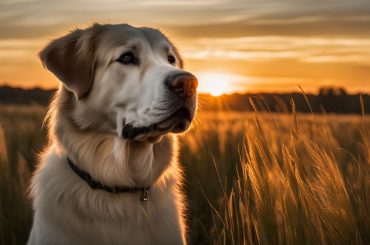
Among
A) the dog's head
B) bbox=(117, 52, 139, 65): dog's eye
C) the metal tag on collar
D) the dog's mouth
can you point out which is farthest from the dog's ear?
the metal tag on collar

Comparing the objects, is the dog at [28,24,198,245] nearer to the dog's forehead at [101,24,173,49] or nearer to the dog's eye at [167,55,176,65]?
the dog's forehead at [101,24,173,49]

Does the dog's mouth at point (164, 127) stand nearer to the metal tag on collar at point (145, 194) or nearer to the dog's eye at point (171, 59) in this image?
the metal tag on collar at point (145, 194)

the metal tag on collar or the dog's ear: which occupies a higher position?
the dog's ear

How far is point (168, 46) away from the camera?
419cm

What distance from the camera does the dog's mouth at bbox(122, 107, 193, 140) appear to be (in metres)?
3.47

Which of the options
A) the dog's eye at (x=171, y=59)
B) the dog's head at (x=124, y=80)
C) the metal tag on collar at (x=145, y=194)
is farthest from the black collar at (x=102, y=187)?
the dog's eye at (x=171, y=59)

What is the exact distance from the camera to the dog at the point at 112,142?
3.54 meters

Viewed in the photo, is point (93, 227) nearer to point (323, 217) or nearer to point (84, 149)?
point (84, 149)

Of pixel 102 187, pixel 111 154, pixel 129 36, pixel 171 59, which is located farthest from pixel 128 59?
pixel 102 187

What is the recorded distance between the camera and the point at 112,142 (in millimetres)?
3902

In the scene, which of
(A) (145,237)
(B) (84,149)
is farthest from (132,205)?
(B) (84,149)

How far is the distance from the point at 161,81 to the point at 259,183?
2.90ft

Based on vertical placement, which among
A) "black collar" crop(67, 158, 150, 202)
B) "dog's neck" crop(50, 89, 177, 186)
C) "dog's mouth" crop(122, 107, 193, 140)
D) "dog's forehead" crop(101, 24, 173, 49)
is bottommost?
"black collar" crop(67, 158, 150, 202)

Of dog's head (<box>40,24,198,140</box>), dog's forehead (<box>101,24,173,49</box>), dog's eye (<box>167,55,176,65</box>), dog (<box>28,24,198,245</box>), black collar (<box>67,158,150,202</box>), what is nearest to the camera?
dog's head (<box>40,24,198,140</box>)
